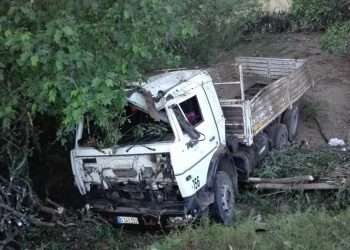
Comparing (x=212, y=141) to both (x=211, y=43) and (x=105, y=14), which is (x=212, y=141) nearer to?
(x=105, y=14)

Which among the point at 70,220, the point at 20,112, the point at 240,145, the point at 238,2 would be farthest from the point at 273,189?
the point at 238,2

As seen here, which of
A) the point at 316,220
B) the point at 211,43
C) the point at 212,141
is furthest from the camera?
the point at 211,43

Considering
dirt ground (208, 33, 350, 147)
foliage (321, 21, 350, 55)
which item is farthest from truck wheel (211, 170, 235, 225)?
foliage (321, 21, 350, 55)

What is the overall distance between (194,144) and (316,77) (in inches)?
396

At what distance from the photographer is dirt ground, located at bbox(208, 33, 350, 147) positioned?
1270 cm

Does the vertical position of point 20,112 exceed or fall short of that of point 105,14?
it falls short

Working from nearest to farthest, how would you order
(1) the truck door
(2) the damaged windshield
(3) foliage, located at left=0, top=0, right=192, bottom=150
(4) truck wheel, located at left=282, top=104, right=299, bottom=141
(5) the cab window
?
(3) foliage, located at left=0, top=0, right=192, bottom=150 < (1) the truck door < (2) the damaged windshield < (5) the cab window < (4) truck wheel, located at left=282, top=104, right=299, bottom=141

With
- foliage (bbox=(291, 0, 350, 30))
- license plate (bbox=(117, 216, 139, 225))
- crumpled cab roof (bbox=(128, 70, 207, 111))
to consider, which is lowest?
license plate (bbox=(117, 216, 139, 225))

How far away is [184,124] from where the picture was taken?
7461mm

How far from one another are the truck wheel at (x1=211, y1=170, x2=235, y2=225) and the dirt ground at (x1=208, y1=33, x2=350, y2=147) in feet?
12.7

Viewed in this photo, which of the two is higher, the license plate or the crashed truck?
the crashed truck

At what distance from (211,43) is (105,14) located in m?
7.02

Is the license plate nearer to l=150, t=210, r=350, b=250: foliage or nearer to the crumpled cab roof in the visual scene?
the crumpled cab roof

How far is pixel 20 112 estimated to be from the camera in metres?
6.96
